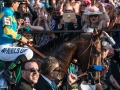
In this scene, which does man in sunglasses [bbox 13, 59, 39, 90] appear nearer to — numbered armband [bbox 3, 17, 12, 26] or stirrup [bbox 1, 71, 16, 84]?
stirrup [bbox 1, 71, 16, 84]

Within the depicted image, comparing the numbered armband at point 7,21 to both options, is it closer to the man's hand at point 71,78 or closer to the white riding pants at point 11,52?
the white riding pants at point 11,52

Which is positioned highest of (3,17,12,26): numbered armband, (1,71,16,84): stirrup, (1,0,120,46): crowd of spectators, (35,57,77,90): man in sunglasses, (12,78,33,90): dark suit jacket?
(3,17,12,26): numbered armband

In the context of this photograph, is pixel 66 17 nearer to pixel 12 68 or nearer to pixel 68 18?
pixel 68 18

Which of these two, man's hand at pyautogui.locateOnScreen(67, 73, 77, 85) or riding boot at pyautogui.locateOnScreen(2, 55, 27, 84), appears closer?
man's hand at pyautogui.locateOnScreen(67, 73, 77, 85)

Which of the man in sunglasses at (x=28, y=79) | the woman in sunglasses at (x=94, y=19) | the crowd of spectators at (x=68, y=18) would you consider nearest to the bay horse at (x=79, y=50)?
the crowd of spectators at (x=68, y=18)

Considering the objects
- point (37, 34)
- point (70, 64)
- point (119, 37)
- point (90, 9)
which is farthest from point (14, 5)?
point (119, 37)

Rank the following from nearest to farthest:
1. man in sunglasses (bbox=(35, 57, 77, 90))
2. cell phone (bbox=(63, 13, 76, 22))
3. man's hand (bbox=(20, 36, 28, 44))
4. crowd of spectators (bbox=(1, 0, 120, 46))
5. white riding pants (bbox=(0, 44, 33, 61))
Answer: man in sunglasses (bbox=(35, 57, 77, 90)), white riding pants (bbox=(0, 44, 33, 61)), man's hand (bbox=(20, 36, 28, 44)), crowd of spectators (bbox=(1, 0, 120, 46)), cell phone (bbox=(63, 13, 76, 22))

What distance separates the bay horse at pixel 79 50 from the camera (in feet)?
24.1

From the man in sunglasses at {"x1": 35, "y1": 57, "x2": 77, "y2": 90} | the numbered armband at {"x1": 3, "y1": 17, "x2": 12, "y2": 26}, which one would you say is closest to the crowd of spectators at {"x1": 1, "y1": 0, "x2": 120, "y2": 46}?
the numbered armband at {"x1": 3, "y1": 17, "x2": 12, "y2": 26}

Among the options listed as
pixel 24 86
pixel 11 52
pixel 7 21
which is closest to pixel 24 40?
pixel 11 52

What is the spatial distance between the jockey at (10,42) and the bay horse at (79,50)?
534 millimetres

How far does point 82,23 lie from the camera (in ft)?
31.9

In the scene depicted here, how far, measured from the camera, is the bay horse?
289 inches

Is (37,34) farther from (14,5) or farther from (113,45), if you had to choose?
(14,5)
